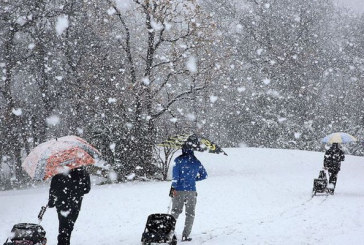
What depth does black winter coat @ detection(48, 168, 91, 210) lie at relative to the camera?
707 centimetres

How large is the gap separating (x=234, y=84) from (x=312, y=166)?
1411 centimetres

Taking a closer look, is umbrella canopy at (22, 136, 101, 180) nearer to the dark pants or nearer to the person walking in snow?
the dark pants

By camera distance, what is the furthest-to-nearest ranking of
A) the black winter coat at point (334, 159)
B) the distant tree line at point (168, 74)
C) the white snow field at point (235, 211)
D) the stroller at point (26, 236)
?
the distant tree line at point (168, 74) < the black winter coat at point (334, 159) < the white snow field at point (235, 211) < the stroller at point (26, 236)

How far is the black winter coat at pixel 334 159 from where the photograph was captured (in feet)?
47.6

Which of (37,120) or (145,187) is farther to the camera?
(37,120)

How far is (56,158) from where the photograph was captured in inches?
272

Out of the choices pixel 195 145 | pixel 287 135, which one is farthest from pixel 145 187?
pixel 287 135

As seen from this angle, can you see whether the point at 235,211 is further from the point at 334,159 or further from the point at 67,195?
the point at 67,195

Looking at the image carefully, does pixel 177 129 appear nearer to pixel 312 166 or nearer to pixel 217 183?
pixel 217 183

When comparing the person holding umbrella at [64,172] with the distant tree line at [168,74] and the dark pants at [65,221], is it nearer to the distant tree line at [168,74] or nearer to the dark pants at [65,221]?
the dark pants at [65,221]

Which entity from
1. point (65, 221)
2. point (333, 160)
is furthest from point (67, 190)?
point (333, 160)

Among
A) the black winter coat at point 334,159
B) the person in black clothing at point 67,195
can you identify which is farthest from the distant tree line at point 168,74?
the person in black clothing at point 67,195

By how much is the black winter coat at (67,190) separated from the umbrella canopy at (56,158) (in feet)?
0.69

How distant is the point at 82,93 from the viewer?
21734 mm
